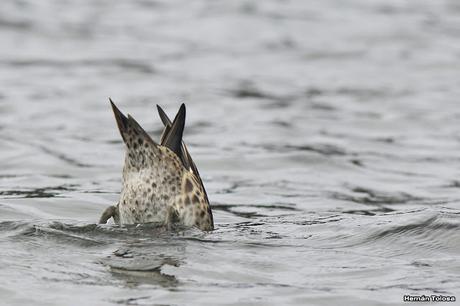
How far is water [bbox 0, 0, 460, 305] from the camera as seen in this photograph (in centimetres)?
724

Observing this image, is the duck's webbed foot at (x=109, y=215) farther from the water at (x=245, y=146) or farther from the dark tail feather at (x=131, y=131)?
the dark tail feather at (x=131, y=131)

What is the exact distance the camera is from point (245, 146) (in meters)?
13.0

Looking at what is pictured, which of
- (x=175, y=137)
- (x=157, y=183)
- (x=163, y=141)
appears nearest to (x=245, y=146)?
(x=163, y=141)

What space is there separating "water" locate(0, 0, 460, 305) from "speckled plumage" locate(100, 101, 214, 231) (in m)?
0.13

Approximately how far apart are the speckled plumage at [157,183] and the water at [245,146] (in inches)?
4.9

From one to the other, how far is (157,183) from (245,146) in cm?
494

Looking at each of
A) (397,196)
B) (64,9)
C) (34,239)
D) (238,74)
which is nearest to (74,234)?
(34,239)

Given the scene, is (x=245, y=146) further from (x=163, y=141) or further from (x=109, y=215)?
(x=109, y=215)

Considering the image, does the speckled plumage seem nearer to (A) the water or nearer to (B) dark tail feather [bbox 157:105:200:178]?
(B) dark tail feather [bbox 157:105:200:178]

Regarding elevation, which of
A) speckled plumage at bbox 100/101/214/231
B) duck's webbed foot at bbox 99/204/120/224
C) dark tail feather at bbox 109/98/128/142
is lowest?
duck's webbed foot at bbox 99/204/120/224

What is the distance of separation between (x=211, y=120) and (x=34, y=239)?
6.67 m

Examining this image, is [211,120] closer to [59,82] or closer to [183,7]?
[59,82]

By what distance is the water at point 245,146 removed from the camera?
7.24 m

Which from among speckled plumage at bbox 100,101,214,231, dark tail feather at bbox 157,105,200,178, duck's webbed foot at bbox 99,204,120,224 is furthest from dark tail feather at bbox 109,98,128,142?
duck's webbed foot at bbox 99,204,120,224
